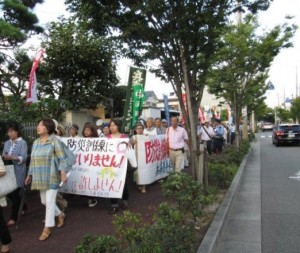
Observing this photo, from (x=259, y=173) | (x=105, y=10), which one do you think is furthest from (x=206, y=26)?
(x=259, y=173)

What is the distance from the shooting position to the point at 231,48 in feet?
51.8

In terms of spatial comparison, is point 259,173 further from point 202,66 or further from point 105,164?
point 105,164

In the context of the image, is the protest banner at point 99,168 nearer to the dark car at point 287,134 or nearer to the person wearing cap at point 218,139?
the person wearing cap at point 218,139

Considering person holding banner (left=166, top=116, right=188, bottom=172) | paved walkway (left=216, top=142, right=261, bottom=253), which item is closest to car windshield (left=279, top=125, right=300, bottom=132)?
paved walkway (left=216, top=142, right=261, bottom=253)

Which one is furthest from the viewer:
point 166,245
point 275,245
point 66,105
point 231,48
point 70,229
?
point 231,48

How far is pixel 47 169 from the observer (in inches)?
202

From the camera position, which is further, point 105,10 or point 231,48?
point 231,48

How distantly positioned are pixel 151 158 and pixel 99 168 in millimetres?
2268

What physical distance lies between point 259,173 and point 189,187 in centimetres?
751

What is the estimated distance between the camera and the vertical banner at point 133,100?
32.9ft

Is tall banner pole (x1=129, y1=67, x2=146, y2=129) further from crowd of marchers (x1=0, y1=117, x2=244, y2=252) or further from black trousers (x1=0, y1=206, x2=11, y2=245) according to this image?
black trousers (x1=0, y1=206, x2=11, y2=245)

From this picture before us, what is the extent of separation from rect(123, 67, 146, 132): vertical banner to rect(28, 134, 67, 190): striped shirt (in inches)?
189

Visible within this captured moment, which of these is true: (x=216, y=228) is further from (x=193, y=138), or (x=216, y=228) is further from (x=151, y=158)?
(x=151, y=158)

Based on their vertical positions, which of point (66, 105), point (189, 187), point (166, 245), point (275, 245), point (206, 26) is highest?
point (206, 26)
